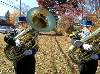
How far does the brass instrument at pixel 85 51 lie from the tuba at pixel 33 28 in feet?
2.59

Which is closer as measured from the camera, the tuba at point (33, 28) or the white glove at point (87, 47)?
the tuba at point (33, 28)

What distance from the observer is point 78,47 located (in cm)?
775

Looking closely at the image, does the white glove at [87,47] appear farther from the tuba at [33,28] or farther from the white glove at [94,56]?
the tuba at [33,28]

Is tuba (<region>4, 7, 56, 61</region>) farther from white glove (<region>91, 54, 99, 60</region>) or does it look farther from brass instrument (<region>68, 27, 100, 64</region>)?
white glove (<region>91, 54, 99, 60</region>)

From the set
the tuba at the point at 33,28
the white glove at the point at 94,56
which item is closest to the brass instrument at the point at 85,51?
the white glove at the point at 94,56

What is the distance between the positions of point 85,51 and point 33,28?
54.3 inches

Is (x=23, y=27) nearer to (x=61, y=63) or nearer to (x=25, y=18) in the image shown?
(x=25, y=18)

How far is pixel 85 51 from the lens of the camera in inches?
315

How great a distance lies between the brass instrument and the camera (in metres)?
7.74

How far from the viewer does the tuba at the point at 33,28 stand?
7457 mm

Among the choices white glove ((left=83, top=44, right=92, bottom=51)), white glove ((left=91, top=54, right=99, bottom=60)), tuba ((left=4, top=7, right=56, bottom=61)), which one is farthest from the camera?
white glove ((left=91, top=54, right=99, bottom=60))

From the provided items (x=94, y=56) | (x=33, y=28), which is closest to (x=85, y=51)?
(x=94, y=56)

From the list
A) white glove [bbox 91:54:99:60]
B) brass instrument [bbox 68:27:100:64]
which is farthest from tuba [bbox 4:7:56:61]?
white glove [bbox 91:54:99:60]

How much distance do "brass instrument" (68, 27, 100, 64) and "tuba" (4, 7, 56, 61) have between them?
2.59ft
